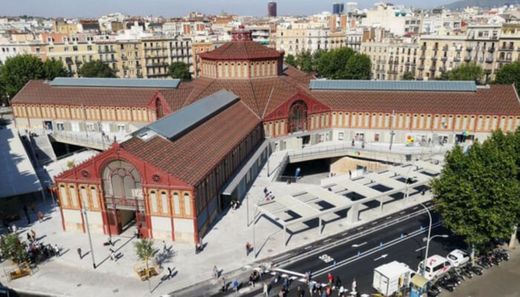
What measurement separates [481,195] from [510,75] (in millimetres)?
69382

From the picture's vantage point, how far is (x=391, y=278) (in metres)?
36.7

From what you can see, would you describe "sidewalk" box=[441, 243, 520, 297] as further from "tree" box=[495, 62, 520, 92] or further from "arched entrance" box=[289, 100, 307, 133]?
"tree" box=[495, 62, 520, 92]

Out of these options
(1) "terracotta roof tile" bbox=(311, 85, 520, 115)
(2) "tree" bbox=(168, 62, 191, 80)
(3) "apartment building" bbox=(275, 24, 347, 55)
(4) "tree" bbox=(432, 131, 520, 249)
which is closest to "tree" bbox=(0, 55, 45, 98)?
(2) "tree" bbox=(168, 62, 191, 80)

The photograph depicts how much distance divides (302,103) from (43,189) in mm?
45897

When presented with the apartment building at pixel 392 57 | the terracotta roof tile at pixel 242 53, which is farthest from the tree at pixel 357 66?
the terracotta roof tile at pixel 242 53

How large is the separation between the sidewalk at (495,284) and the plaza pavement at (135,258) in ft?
48.5

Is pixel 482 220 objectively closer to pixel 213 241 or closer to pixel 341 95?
pixel 213 241

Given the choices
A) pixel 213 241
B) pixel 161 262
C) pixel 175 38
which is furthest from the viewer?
pixel 175 38

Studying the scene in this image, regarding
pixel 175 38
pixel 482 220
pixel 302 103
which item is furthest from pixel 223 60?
pixel 175 38

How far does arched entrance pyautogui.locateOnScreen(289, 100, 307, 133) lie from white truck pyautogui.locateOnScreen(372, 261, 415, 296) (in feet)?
139

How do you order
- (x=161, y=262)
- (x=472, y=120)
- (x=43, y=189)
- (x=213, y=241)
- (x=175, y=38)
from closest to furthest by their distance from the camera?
(x=161, y=262) → (x=213, y=241) → (x=43, y=189) → (x=472, y=120) → (x=175, y=38)

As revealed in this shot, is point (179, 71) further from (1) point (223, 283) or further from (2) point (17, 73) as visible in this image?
(1) point (223, 283)

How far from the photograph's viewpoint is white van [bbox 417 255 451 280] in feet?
129

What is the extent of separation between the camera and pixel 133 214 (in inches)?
2036
